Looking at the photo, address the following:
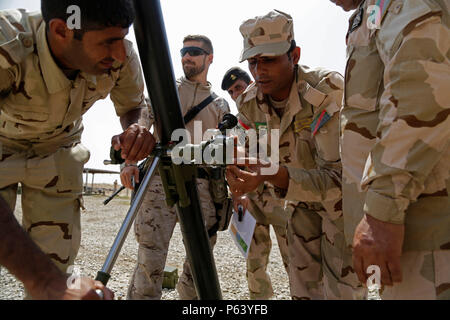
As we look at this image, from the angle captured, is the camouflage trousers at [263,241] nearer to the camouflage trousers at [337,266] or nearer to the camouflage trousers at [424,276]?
the camouflage trousers at [337,266]

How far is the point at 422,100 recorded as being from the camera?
131cm

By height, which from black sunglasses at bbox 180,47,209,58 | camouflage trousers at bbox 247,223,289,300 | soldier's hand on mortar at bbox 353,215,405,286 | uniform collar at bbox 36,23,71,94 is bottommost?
camouflage trousers at bbox 247,223,289,300

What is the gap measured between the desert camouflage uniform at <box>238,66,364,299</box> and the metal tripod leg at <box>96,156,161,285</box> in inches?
36.5

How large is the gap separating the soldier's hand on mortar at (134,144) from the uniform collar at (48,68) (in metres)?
0.43

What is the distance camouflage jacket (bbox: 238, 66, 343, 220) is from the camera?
8.16ft

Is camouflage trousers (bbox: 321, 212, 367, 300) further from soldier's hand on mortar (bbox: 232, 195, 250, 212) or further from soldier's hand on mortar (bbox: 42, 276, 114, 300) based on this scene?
soldier's hand on mortar (bbox: 42, 276, 114, 300)

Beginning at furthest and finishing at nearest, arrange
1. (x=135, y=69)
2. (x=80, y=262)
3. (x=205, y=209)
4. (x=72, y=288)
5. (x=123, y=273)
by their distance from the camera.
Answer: (x=80, y=262), (x=123, y=273), (x=205, y=209), (x=135, y=69), (x=72, y=288)

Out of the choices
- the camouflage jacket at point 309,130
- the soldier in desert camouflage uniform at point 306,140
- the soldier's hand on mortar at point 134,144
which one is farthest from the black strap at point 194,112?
the soldier's hand on mortar at point 134,144

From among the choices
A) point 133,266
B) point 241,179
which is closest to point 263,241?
point 241,179

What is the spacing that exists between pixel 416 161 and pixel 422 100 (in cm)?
21

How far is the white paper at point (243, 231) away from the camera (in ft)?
9.44

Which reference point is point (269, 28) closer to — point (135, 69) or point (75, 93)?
point (135, 69)

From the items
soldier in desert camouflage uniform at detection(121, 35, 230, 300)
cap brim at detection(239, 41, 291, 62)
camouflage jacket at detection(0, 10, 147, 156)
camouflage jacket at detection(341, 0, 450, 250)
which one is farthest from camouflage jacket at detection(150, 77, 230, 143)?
camouflage jacket at detection(341, 0, 450, 250)
